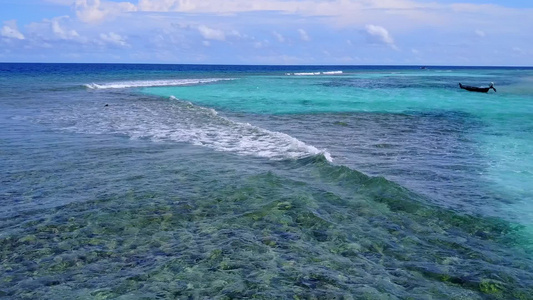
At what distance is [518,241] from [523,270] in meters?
1.38

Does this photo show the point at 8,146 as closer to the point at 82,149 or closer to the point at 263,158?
the point at 82,149

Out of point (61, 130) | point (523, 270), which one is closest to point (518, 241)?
point (523, 270)

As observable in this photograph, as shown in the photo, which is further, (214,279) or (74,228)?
(74,228)

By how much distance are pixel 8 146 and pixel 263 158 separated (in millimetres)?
9129

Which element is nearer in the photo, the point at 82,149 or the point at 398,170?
the point at 398,170

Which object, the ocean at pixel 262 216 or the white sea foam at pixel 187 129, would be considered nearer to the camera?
the ocean at pixel 262 216

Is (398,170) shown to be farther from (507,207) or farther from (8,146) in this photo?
(8,146)

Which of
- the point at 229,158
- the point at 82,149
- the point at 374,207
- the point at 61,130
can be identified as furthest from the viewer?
the point at 61,130

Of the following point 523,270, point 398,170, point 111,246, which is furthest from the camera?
point 398,170

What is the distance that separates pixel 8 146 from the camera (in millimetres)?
16672

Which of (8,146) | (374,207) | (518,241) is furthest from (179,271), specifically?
(8,146)

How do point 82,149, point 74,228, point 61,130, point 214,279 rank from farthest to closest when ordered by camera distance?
point 61,130 < point 82,149 < point 74,228 < point 214,279

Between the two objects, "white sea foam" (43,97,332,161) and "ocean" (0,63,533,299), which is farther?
"white sea foam" (43,97,332,161)

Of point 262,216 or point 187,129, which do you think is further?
point 187,129
